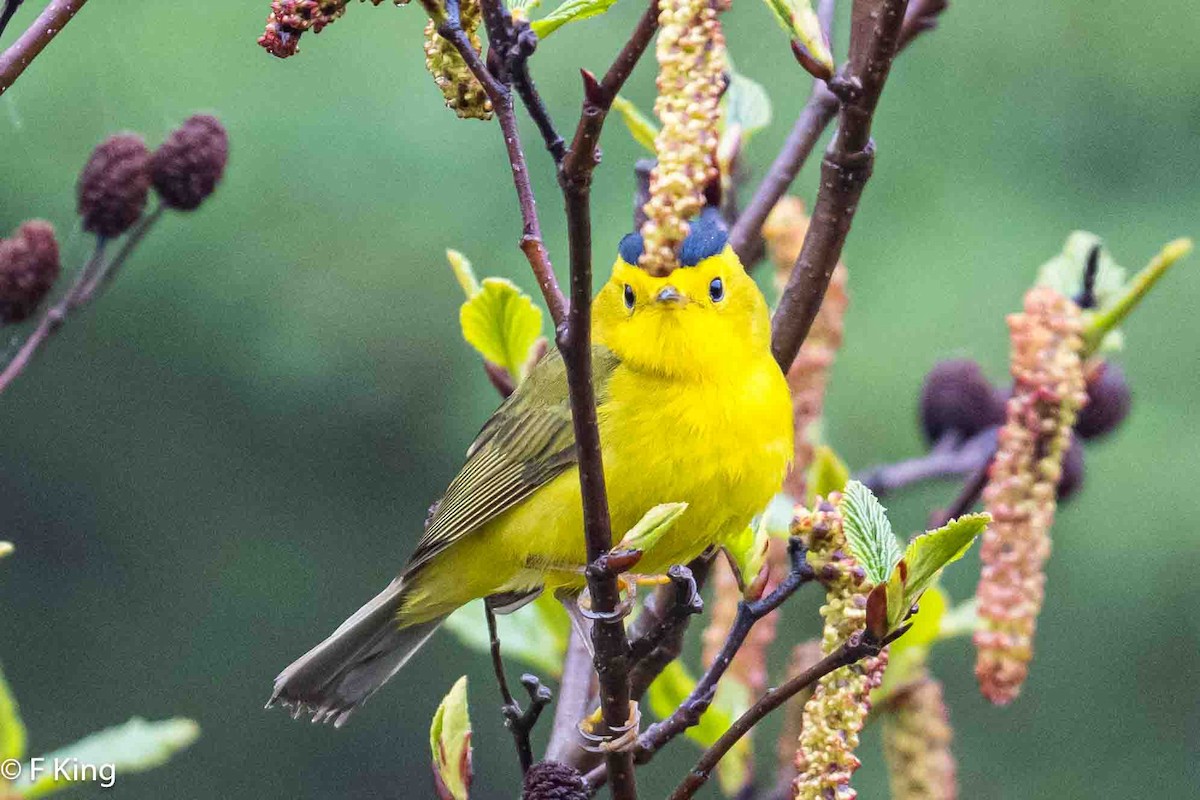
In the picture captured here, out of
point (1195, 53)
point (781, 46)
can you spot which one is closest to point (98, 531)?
point (781, 46)

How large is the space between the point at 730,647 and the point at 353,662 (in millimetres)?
1109

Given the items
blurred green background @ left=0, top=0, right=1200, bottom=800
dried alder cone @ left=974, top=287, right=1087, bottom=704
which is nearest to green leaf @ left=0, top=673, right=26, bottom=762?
dried alder cone @ left=974, top=287, right=1087, bottom=704

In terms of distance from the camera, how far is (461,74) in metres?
1.00

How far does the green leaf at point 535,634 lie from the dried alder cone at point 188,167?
2.41 feet

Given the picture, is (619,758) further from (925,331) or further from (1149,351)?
(1149,351)

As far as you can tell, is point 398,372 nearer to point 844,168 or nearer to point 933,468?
point 933,468

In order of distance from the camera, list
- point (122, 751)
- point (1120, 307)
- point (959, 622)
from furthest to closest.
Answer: point (959, 622), point (1120, 307), point (122, 751)

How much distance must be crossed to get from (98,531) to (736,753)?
299 centimetres

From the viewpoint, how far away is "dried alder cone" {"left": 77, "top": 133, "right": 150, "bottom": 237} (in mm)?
1553

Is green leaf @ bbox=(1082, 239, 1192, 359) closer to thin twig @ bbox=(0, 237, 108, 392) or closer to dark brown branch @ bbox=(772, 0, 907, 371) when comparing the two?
dark brown branch @ bbox=(772, 0, 907, 371)

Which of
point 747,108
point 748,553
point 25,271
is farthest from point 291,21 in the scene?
point 747,108

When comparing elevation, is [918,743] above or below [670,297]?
below

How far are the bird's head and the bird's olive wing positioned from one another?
0.26ft

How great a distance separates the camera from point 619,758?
1224mm
